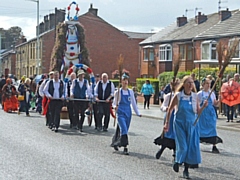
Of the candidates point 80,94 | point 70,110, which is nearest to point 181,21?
point 70,110

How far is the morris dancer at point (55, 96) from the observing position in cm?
1686

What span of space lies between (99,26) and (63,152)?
5336 cm

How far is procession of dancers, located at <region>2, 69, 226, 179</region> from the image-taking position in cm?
955

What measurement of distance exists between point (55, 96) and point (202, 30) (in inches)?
1242

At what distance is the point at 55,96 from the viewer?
1700 cm

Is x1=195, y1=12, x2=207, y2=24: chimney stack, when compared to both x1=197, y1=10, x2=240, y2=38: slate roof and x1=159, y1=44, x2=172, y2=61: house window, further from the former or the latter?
x1=197, y1=10, x2=240, y2=38: slate roof

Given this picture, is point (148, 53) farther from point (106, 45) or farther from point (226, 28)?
point (226, 28)

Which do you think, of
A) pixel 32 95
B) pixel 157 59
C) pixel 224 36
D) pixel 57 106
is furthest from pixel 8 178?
pixel 157 59

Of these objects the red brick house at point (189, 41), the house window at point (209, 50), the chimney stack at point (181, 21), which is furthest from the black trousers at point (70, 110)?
the chimney stack at point (181, 21)

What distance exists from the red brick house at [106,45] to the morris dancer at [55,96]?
45.6 meters

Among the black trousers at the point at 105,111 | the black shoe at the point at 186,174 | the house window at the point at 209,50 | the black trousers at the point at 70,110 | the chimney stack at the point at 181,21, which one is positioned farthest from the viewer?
the chimney stack at the point at 181,21

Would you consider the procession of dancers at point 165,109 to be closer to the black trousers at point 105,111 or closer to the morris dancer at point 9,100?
the black trousers at point 105,111

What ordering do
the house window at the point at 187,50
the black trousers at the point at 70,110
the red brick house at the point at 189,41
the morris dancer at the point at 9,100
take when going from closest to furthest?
the black trousers at the point at 70,110 < the morris dancer at the point at 9,100 < the red brick house at the point at 189,41 < the house window at the point at 187,50

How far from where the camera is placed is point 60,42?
88.0ft
